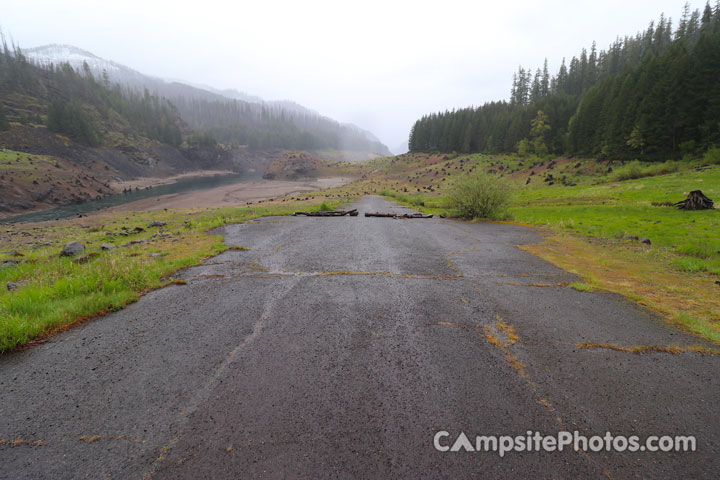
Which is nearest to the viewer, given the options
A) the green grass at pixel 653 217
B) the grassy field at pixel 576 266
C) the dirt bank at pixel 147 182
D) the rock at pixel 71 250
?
the grassy field at pixel 576 266

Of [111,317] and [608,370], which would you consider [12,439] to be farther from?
[608,370]

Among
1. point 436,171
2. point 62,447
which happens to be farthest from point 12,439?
point 436,171

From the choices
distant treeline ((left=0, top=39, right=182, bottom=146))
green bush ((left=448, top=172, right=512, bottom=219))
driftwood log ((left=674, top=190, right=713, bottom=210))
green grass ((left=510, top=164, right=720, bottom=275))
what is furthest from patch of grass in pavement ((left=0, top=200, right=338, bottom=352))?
distant treeline ((left=0, top=39, right=182, bottom=146))

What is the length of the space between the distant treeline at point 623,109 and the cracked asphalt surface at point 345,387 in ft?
184

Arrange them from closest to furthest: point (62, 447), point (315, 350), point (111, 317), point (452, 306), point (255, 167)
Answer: point (62, 447) → point (315, 350) → point (111, 317) → point (452, 306) → point (255, 167)

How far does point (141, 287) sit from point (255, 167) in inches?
5981

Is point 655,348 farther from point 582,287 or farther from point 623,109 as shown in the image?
point 623,109

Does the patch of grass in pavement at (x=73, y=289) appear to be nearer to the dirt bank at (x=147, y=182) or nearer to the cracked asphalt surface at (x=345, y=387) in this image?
the cracked asphalt surface at (x=345, y=387)

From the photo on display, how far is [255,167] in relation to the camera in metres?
145

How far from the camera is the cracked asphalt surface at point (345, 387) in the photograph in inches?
97.5

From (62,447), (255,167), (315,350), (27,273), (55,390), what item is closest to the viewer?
(62,447)

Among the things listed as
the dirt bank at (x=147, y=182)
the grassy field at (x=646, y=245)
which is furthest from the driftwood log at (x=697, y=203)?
the dirt bank at (x=147, y=182)

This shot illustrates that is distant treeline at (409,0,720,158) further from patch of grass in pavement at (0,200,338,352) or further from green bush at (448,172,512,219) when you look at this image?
patch of grass in pavement at (0,200,338,352)

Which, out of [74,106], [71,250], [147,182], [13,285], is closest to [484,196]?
[71,250]
